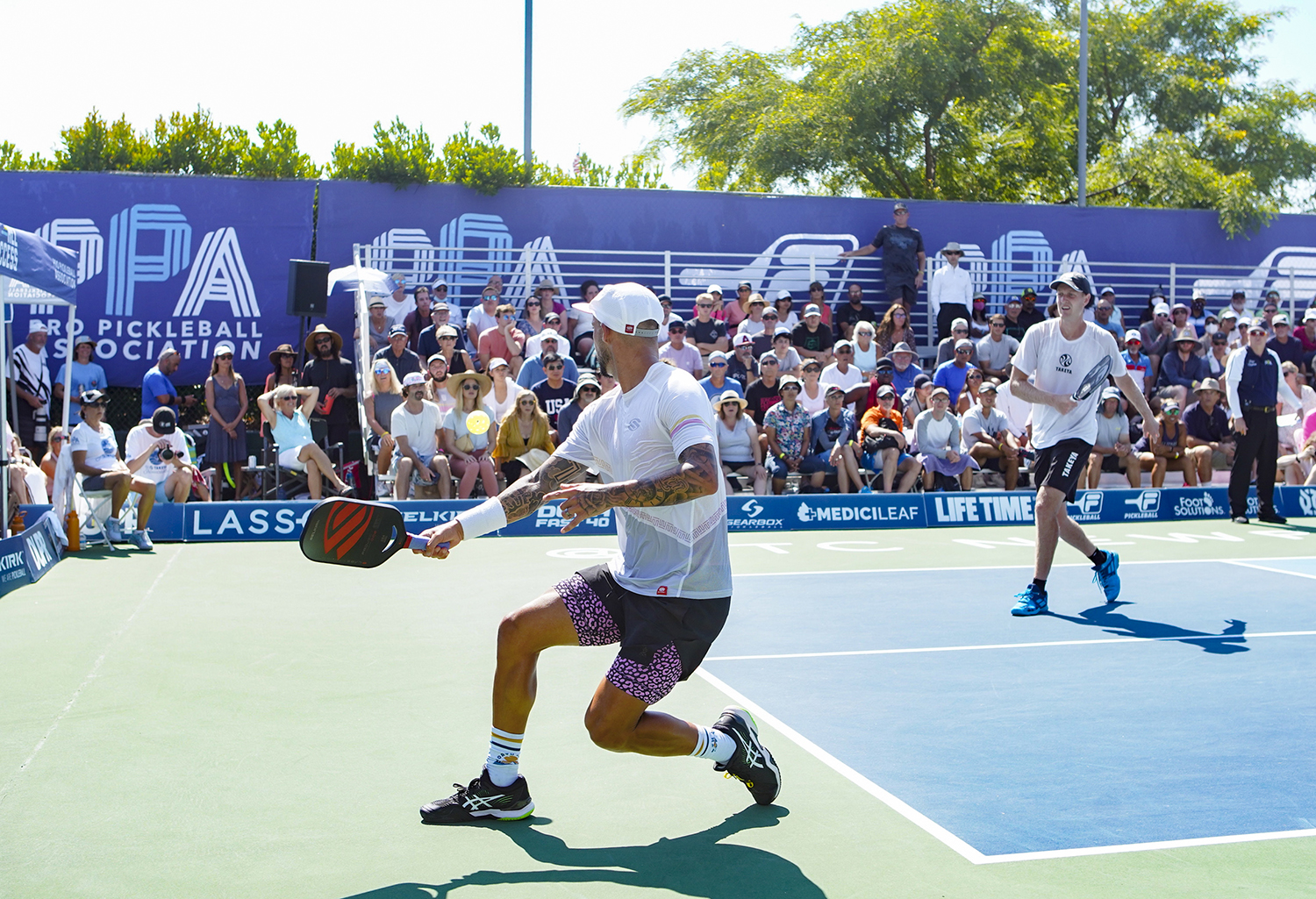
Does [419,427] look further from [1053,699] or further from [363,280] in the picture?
[1053,699]

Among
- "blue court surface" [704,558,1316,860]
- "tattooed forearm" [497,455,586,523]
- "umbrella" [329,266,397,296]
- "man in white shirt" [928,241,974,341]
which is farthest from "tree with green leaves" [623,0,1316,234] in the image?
"tattooed forearm" [497,455,586,523]

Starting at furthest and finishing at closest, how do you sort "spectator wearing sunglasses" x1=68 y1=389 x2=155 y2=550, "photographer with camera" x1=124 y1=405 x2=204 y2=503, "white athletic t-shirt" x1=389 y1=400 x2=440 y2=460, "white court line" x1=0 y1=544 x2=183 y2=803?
"white athletic t-shirt" x1=389 y1=400 x2=440 y2=460
"photographer with camera" x1=124 y1=405 x2=204 y2=503
"spectator wearing sunglasses" x1=68 y1=389 x2=155 y2=550
"white court line" x1=0 y1=544 x2=183 y2=803

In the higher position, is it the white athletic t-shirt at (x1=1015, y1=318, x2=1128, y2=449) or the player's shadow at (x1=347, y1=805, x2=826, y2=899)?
the white athletic t-shirt at (x1=1015, y1=318, x2=1128, y2=449)

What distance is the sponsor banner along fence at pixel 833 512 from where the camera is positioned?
1248 centimetres

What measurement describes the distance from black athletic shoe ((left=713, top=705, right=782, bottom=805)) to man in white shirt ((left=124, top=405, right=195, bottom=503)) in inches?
379

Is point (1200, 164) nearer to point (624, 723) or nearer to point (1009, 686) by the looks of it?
point (1009, 686)

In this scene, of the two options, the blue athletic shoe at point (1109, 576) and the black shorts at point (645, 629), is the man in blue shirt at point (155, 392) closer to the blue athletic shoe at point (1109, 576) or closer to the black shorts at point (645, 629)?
the blue athletic shoe at point (1109, 576)

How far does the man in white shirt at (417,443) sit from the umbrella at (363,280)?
11.7 ft

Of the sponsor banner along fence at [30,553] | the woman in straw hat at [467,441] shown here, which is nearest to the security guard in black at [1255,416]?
the woman in straw hat at [467,441]

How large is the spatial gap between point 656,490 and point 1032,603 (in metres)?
5.17

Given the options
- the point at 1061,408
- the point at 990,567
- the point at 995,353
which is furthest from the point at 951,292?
the point at 1061,408

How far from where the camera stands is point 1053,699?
5.93 metres

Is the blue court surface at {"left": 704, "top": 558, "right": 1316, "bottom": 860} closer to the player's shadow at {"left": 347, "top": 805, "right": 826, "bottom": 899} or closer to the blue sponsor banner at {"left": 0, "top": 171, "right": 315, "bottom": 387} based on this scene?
the player's shadow at {"left": 347, "top": 805, "right": 826, "bottom": 899}

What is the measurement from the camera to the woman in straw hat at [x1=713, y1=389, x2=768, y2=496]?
565 inches
